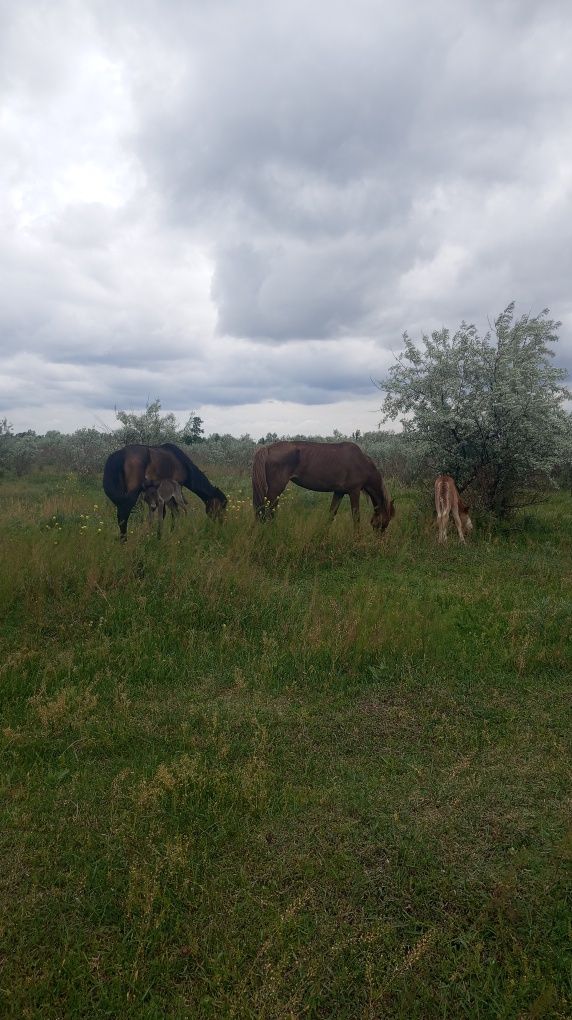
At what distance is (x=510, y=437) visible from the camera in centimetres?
1198

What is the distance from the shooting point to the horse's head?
11.2m

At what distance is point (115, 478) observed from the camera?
1058 centimetres

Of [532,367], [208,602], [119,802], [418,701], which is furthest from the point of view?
[532,367]

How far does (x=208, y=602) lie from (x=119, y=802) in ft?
10.8

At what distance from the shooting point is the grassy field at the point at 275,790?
279 cm

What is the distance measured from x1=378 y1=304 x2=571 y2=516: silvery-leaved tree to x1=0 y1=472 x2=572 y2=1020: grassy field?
14.4ft

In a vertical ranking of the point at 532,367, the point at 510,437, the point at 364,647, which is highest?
the point at 532,367

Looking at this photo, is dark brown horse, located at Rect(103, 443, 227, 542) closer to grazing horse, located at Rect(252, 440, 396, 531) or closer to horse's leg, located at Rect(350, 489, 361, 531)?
grazing horse, located at Rect(252, 440, 396, 531)

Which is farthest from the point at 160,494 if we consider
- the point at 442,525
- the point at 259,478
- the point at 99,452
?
the point at 99,452

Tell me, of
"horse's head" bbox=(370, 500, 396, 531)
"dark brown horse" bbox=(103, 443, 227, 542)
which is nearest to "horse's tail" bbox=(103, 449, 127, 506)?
"dark brown horse" bbox=(103, 443, 227, 542)

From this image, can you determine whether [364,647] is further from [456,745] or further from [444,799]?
[444,799]

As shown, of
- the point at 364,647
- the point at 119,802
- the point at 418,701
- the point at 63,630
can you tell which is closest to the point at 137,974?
the point at 119,802

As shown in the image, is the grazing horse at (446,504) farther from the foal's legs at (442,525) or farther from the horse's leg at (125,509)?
the horse's leg at (125,509)

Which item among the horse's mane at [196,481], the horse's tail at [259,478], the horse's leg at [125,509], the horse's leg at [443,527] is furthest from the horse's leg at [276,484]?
the horse's leg at [443,527]
